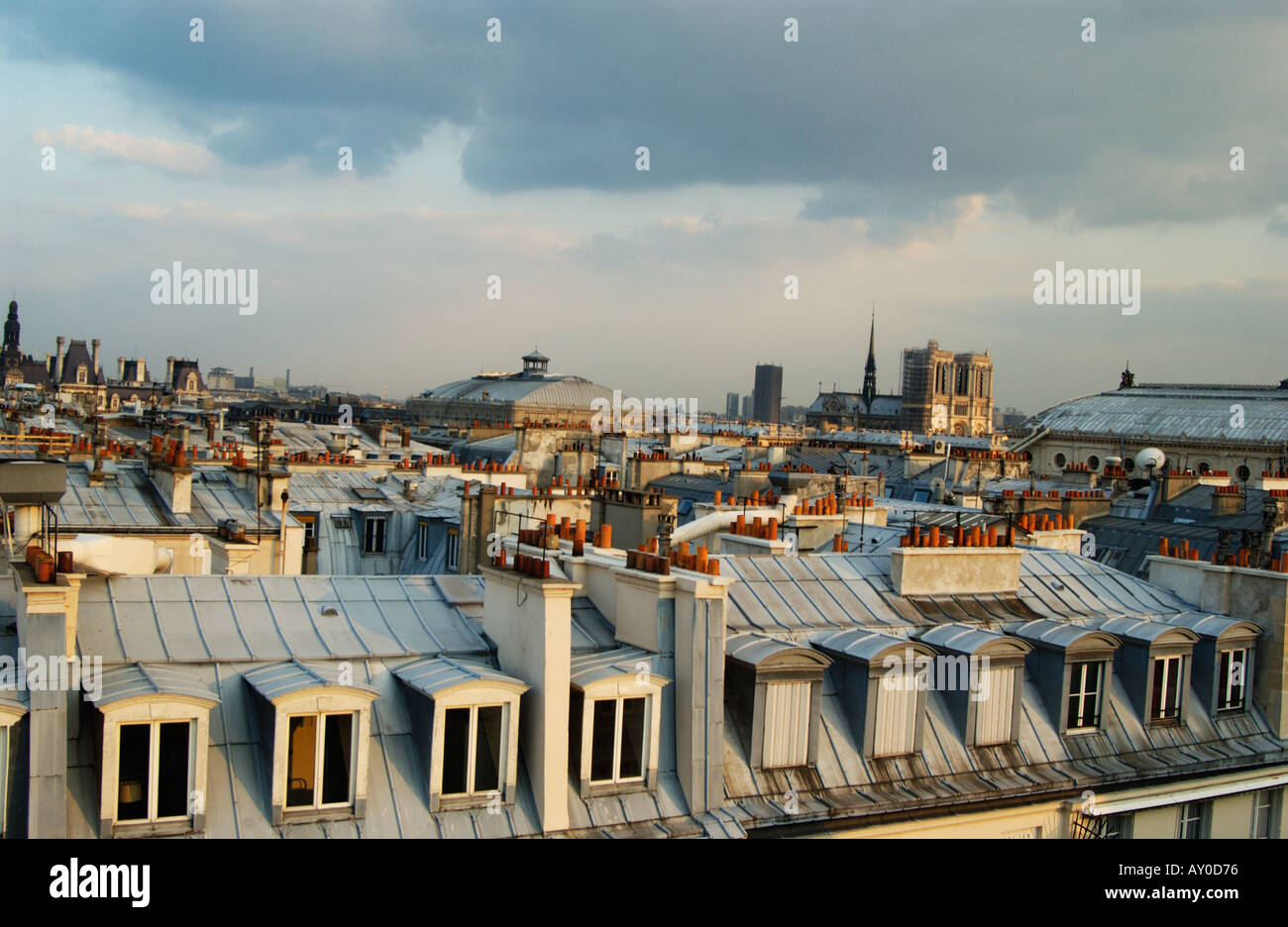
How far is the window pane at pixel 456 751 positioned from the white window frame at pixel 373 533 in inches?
669

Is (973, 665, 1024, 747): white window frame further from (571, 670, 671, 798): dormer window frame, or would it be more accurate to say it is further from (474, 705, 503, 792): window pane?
(474, 705, 503, 792): window pane

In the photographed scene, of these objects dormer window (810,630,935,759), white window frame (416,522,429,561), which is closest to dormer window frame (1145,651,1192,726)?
dormer window (810,630,935,759)

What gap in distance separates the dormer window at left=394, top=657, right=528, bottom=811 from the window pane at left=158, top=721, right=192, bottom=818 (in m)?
1.59

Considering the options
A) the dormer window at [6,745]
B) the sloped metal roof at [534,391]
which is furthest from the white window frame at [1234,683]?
the sloped metal roof at [534,391]

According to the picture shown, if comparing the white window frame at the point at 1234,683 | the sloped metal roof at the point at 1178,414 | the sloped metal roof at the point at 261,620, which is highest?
the sloped metal roof at the point at 1178,414

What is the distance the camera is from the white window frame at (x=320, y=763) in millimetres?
8406

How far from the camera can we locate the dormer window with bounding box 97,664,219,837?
7.86 meters

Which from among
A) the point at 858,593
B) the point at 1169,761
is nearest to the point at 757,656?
the point at 858,593

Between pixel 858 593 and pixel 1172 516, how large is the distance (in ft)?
68.7

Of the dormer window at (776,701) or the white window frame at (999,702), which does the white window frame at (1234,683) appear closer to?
the white window frame at (999,702)

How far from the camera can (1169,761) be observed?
38.5ft

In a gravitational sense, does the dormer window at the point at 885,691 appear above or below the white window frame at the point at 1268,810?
above
